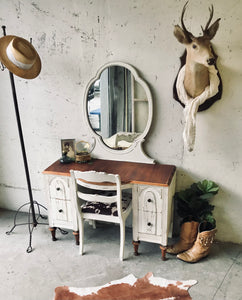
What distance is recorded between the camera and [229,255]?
2545mm

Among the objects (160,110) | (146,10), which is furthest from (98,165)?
(146,10)

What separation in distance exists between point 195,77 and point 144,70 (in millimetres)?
478

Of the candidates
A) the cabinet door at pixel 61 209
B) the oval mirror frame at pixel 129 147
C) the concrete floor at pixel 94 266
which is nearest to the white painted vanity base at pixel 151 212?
the concrete floor at pixel 94 266

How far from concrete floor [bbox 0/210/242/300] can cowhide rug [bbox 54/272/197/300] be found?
0.05m

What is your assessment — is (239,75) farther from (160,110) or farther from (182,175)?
(182,175)

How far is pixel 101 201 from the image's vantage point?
232 centimetres

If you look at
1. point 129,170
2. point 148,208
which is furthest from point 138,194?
point 129,170

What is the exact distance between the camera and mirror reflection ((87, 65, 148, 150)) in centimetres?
254

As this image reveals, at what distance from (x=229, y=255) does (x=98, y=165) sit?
1.44 m

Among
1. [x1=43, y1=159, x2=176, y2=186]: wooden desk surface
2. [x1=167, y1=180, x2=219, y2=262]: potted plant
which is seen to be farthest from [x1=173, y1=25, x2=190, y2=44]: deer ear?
[x1=167, y1=180, x2=219, y2=262]: potted plant

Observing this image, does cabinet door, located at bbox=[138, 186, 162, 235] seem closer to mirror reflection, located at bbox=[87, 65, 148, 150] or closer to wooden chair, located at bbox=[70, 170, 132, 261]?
wooden chair, located at bbox=[70, 170, 132, 261]

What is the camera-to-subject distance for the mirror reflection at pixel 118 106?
2.54 m

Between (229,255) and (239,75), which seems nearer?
(239,75)

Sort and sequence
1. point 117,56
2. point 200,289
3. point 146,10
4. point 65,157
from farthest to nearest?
point 65,157 → point 117,56 → point 146,10 → point 200,289
